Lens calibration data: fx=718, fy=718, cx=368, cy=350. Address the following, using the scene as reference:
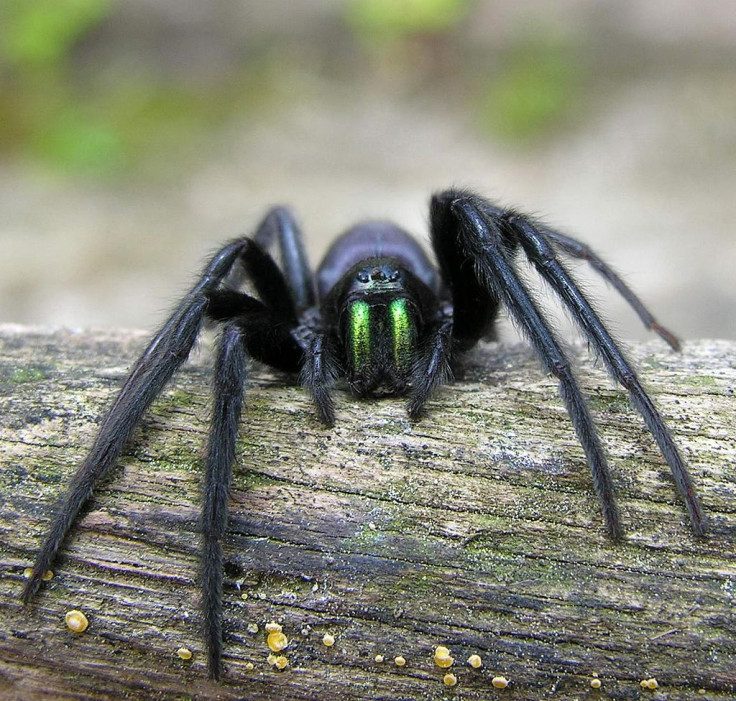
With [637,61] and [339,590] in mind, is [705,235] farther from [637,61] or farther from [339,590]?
[339,590]

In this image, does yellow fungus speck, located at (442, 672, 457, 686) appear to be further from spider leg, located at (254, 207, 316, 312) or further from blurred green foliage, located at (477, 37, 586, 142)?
blurred green foliage, located at (477, 37, 586, 142)

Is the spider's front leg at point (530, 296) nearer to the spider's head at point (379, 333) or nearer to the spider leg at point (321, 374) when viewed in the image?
the spider's head at point (379, 333)

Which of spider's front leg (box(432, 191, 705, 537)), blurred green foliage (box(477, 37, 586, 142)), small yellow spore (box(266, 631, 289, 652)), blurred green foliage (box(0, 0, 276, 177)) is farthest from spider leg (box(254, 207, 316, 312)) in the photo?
blurred green foliage (box(477, 37, 586, 142))

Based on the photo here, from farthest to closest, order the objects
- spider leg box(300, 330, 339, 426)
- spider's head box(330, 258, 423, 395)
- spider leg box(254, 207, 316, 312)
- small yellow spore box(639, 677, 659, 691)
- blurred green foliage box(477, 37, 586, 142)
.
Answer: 1. blurred green foliage box(477, 37, 586, 142)
2. spider leg box(254, 207, 316, 312)
3. spider's head box(330, 258, 423, 395)
4. spider leg box(300, 330, 339, 426)
5. small yellow spore box(639, 677, 659, 691)

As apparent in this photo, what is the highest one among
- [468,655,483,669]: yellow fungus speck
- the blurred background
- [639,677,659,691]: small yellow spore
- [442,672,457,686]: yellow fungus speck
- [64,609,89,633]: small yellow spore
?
the blurred background

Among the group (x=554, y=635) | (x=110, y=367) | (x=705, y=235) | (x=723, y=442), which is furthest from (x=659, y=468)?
(x=705, y=235)

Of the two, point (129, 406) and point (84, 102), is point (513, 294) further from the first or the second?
point (84, 102)
